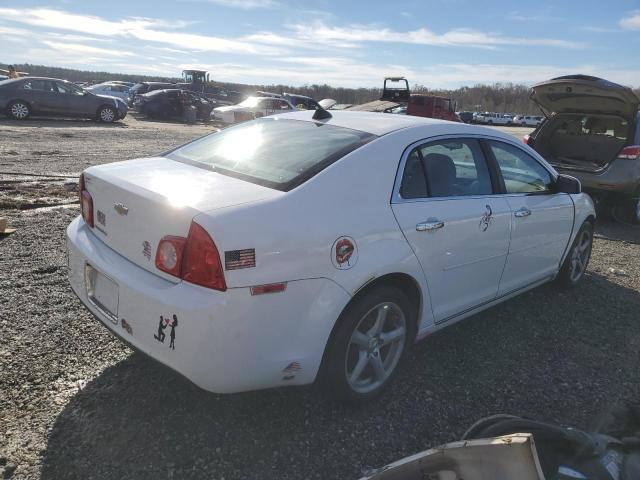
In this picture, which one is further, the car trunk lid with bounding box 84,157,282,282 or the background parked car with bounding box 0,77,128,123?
the background parked car with bounding box 0,77,128,123

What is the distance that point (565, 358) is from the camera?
3629mm

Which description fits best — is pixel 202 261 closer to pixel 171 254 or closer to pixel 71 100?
pixel 171 254

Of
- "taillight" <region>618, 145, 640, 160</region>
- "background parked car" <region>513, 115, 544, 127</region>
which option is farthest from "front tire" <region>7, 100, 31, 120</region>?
"background parked car" <region>513, 115, 544, 127</region>

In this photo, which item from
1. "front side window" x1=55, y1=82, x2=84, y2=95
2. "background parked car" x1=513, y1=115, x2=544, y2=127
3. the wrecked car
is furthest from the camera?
"background parked car" x1=513, y1=115, x2=544, y2=127

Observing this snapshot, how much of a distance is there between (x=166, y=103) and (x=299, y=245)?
25013mm

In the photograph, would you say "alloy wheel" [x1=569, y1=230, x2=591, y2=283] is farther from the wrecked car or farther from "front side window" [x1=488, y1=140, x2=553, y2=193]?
the wrecked car

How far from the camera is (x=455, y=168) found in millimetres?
3369

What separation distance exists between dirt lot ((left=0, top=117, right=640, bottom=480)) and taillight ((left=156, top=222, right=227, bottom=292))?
1.64 ft

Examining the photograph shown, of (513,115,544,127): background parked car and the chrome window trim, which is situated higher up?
(513,115,544,127): background parked car

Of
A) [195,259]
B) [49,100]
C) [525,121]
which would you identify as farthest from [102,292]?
[525,121]

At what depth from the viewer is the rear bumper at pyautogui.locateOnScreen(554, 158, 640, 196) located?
24.3ft

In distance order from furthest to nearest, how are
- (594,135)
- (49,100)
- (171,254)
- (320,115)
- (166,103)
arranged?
(166,103)
(49,100)
(594,135)
(320,115)
(171,254)

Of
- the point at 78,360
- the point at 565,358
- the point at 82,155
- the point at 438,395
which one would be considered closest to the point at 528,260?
the point at 565,358

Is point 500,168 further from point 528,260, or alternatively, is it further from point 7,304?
point 7,304
